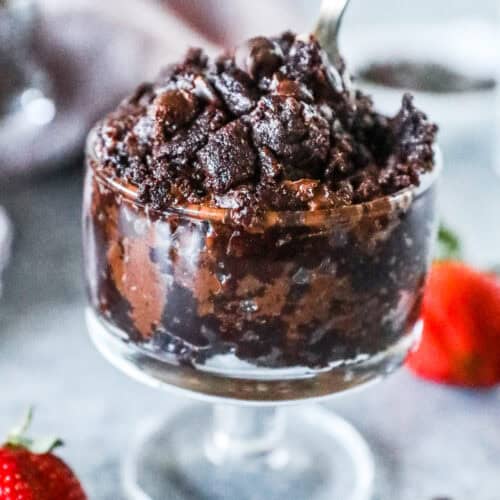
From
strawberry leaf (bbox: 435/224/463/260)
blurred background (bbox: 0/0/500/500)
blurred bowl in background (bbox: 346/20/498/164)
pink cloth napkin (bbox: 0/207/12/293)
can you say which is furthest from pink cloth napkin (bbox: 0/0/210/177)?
strawberry leaf (bbox: 435/224/463/260)

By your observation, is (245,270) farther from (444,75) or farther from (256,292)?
Answer: (444,75)

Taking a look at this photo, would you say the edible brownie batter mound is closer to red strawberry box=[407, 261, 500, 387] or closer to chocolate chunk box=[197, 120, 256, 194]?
chocolate chunk box=[197, 120, 256, 194]

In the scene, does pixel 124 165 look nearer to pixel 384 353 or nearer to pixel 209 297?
pixel 209 297

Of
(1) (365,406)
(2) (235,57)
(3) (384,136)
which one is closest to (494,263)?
(1) (365,406)

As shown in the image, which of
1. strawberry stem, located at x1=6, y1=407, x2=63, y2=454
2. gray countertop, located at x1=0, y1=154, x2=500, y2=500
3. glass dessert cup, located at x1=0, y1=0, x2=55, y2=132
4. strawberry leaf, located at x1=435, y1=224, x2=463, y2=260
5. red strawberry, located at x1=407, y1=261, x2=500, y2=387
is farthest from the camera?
glass dessert cup, located at x1=0, y1=0, x2=55, y2=132

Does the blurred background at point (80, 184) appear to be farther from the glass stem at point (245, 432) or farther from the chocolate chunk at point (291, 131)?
the chocolate chunk at point (291, 131)

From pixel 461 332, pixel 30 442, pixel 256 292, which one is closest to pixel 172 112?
pixel 256 292

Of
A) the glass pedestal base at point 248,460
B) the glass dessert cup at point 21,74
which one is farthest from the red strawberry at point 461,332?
the glass dessert cup at point 21,74
